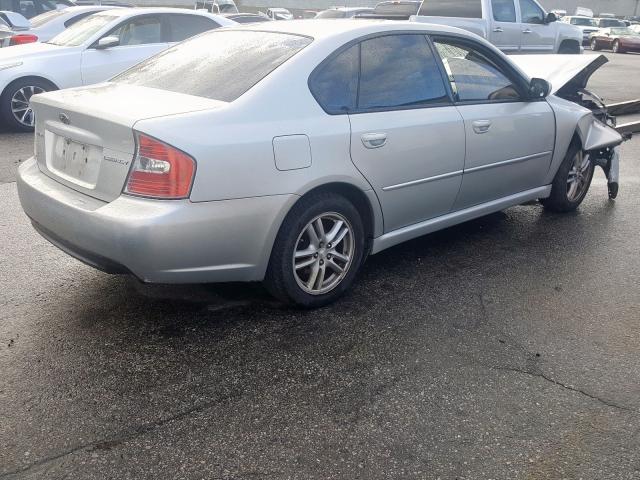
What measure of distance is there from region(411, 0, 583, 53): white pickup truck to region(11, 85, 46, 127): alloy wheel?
7163mm

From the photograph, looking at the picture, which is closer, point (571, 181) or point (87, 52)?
point (571, 181)

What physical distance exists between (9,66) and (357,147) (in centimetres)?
656

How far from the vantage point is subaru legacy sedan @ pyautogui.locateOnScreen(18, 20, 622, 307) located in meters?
3.24

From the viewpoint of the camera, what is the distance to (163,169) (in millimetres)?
3195

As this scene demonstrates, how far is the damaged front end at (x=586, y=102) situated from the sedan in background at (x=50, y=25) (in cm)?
722

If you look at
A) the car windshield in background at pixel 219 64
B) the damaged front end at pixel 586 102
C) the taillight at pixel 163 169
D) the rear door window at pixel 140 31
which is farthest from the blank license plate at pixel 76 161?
the rear door window at pixel 140 31

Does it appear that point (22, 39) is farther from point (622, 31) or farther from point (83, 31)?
point (622, 31)

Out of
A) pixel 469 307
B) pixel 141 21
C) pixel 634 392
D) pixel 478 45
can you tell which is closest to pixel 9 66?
pixel 141 21

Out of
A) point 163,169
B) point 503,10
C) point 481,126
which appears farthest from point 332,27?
point 503,10

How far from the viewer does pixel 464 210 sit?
15.6ft

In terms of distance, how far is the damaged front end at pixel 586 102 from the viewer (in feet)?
18.6

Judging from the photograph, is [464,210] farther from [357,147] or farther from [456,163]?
[357,147]

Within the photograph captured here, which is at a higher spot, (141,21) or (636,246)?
(141,21)

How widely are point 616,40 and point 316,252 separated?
1285 inches
